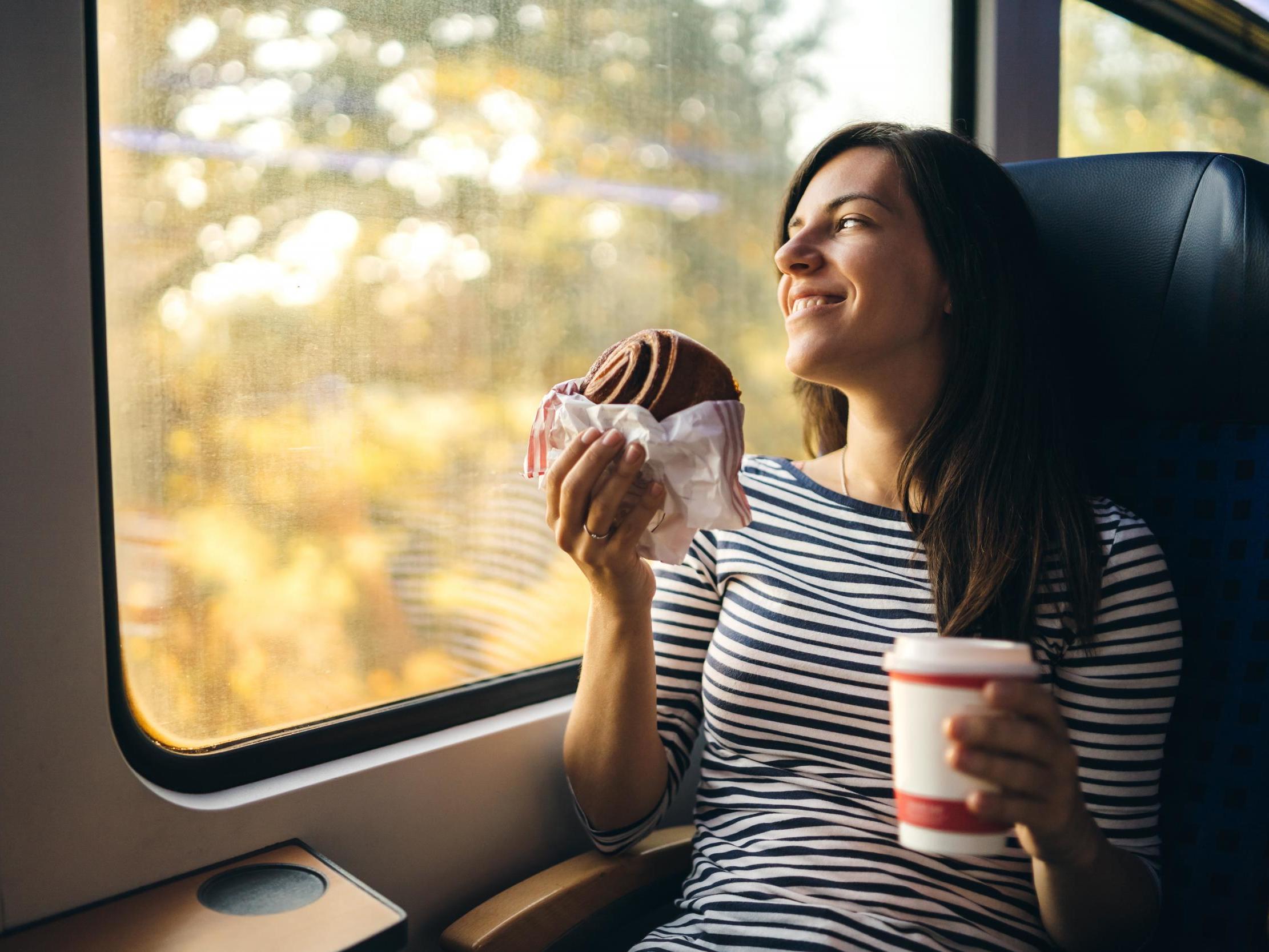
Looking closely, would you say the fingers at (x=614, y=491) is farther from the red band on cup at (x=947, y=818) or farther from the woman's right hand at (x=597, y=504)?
the red band on cup at (x=947, y=818)

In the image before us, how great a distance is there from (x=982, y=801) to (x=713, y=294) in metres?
1.30

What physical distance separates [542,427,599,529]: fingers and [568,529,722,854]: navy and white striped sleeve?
12.1 inches

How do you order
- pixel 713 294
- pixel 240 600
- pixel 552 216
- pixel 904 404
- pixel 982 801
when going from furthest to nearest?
pixel 713 294 < pixel 552 216 < pixel 904 404 < pixel 240 600 < pixel 982 801

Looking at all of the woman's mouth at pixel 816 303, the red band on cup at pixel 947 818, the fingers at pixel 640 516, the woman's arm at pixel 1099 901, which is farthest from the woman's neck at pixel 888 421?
the red band on cup at pixel 947 818

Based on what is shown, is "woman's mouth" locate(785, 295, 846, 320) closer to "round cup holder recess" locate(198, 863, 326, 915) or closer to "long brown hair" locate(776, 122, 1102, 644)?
"long brown hair" locate(776, 122, 1102, 644)

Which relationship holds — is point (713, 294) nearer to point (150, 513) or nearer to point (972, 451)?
point (972, 451)

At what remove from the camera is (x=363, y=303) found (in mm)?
1247

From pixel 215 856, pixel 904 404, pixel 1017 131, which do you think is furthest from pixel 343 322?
pixel 1017 131

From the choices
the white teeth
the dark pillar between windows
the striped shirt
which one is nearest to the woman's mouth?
the white teeth

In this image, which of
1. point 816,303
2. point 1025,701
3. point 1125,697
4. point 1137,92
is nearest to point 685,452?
point 816,303

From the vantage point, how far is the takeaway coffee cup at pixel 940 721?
66 cm

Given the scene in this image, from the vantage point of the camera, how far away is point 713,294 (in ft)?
5.92

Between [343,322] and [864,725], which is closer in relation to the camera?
[864,725]

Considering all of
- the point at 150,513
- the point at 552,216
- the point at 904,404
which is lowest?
the point at 150,513
